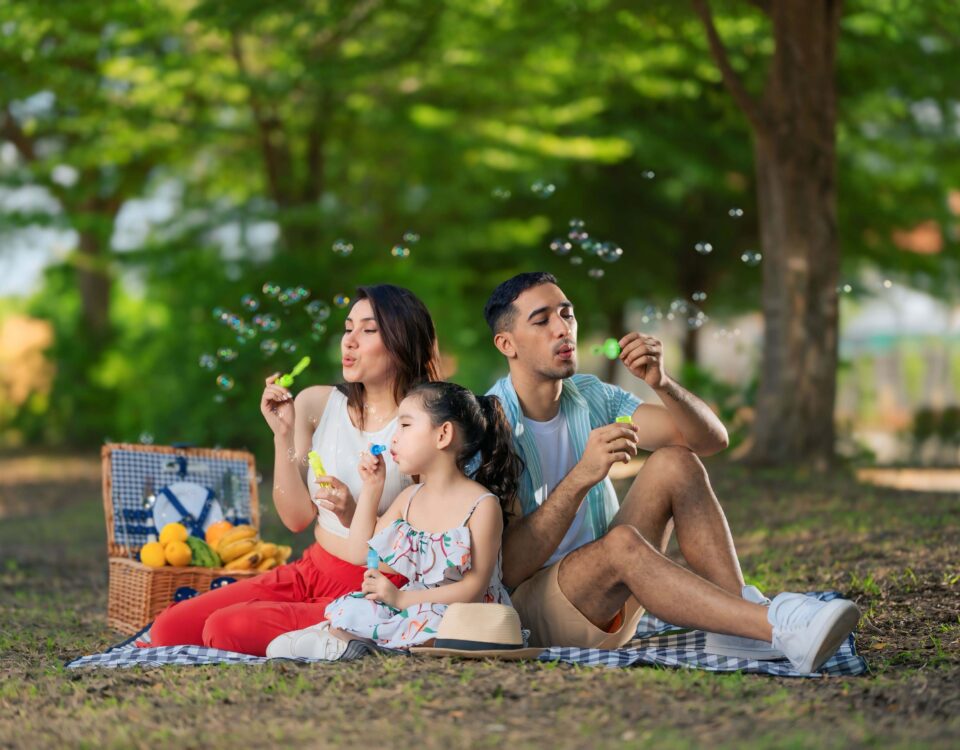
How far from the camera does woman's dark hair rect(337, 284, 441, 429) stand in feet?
13.5

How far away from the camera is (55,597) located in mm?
6234

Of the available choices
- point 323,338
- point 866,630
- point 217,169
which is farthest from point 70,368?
point 866,630

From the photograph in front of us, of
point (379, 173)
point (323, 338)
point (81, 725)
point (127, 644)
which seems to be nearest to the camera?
point (81, 725)

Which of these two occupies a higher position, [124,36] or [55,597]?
[124,36]

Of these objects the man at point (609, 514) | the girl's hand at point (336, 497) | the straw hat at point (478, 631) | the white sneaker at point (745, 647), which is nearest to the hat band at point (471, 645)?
the straw hat at point (478, 631)

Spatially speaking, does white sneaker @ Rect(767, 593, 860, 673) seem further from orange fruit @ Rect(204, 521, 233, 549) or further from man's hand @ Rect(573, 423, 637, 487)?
orange fruit @ Rect(204, 521, 233, 549)

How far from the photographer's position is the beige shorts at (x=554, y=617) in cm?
388

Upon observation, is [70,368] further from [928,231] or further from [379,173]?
[928,231]

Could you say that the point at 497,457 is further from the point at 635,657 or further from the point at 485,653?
the point at 635,657

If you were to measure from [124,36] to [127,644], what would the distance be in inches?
382

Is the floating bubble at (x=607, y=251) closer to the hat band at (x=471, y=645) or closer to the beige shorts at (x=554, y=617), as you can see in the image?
the beige shorts at (x=554, y=617)

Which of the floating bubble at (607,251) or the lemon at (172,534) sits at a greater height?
the floating bubble at (607,251)

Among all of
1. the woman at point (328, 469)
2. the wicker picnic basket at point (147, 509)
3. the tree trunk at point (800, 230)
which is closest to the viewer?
the woman at point (328, 469)

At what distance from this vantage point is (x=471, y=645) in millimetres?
3656
